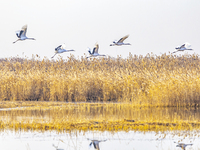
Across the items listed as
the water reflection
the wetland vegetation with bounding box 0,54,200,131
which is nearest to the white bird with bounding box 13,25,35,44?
the wetland vegetation with bounding box 0,54,200,131

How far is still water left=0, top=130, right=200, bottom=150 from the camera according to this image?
27.0ft

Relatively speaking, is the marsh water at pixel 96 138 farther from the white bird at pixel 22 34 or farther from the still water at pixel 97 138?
the white bird at pixel 22 34

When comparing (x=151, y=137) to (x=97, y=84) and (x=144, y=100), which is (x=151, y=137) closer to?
(x=144, y=100)

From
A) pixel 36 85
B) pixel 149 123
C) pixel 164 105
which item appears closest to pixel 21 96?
pixel 36 85

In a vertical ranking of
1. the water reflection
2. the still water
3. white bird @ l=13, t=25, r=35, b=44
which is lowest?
the still water

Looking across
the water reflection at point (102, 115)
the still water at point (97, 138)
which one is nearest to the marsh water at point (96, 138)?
the still water at point (97, 138)

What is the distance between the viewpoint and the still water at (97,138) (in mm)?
8242

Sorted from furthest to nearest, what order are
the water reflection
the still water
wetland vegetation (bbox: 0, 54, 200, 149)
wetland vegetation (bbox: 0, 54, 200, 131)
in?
the water reflection < wetland vegetation (bbox: 0, 54, 200, 131) < wetland vegetation (bbox: 0, 54, 200, 149) < the still water

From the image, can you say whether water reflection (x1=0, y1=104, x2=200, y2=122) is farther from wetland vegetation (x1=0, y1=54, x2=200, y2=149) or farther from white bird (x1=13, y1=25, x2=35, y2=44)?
white bird (x1=13, y1=25, x2=35, y2=44)

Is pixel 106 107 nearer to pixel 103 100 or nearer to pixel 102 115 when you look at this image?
pixel 102 115

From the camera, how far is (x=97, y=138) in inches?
361

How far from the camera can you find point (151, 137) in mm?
9344

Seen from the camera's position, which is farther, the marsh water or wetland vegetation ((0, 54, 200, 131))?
wetland vegetation ((0, 54, 200, 131))

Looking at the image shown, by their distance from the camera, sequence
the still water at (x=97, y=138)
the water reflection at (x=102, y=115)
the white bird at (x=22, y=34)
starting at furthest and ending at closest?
the white bird at (x=22, y=34) < the water reflection at (x=102, y=115) < the still water at (x=97, y=138)
